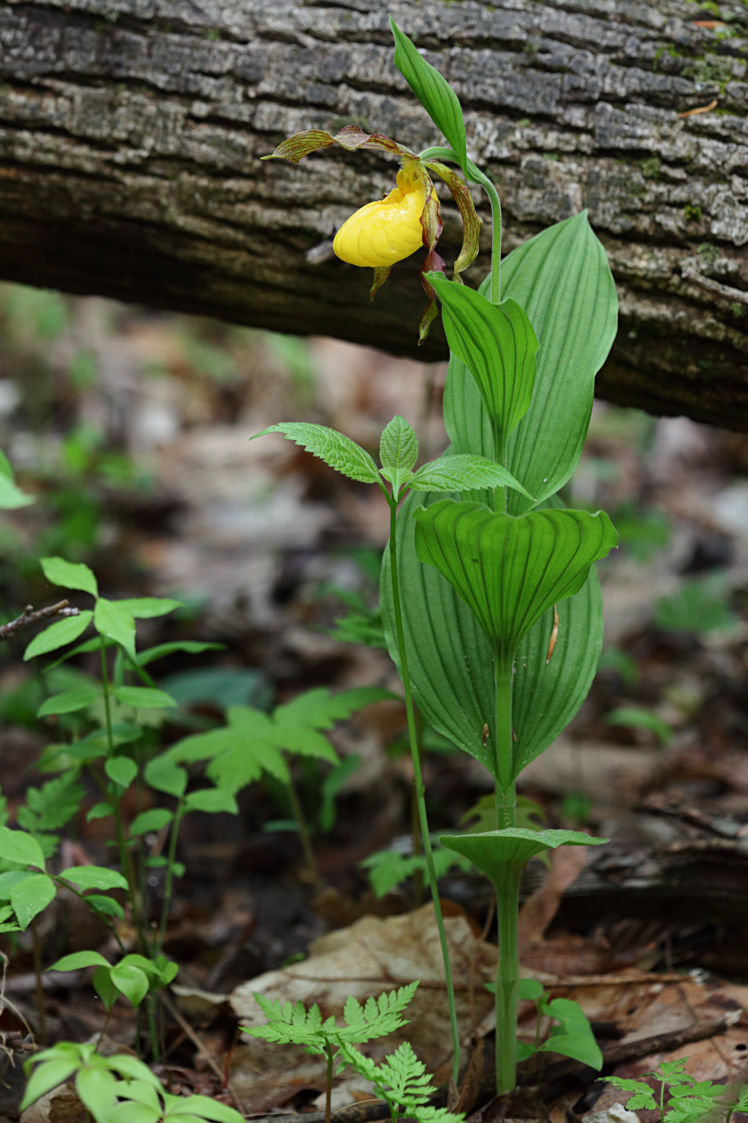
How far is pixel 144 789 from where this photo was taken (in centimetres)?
235

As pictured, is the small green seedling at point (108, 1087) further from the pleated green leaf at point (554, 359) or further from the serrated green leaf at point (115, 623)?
the pleated green leaf at point (554, 359)

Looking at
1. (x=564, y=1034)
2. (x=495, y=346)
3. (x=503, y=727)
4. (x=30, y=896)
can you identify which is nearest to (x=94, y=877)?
(x=30, y=896)

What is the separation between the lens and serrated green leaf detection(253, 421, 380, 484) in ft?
3.18

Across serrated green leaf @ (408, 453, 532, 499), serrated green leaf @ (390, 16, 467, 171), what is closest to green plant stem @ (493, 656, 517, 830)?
serrated green leaf @ (408, 453, 532, 499)

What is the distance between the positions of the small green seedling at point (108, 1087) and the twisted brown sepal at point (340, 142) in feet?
2.92

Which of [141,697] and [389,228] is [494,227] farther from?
[141,697]

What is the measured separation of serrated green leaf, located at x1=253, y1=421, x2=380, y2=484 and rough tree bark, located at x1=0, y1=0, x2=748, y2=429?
2.02ft

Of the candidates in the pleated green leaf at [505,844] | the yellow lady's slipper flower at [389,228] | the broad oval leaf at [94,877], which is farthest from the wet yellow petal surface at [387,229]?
the broad oval leaf at [94,877]

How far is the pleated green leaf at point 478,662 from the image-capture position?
1198 mm

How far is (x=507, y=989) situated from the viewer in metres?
1.18

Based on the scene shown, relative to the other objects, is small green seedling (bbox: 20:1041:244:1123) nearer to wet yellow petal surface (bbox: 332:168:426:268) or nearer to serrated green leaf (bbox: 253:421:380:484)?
serrated green leaf (bbox: 253:421:380:484)

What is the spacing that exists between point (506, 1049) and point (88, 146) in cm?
158

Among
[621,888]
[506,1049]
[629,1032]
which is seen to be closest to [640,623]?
[621,888]

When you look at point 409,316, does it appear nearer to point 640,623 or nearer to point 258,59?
point 258,59
